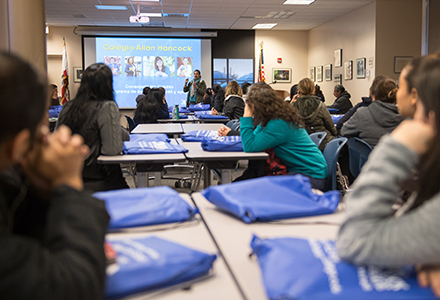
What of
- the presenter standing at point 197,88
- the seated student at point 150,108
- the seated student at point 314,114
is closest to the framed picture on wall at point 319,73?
the presenter standing at point 197,88

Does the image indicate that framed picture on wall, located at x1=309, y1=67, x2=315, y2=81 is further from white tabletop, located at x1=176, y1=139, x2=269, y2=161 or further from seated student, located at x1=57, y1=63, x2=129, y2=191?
seated student, located at x1=57, y1=63, x2=129, y2=191

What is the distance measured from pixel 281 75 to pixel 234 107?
290 inches

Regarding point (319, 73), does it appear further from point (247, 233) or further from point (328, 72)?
point (247, 233)

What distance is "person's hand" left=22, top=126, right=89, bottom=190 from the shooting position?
0.78 m

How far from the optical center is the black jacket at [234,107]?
6.61 m

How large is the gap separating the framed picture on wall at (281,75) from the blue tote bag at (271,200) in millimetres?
12503

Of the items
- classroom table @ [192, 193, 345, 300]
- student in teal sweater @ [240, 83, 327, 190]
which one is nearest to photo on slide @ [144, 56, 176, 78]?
student in teal sweater @ [240, 83, 327, 190]

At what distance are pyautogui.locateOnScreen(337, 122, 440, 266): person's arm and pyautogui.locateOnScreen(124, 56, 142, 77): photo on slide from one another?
12.4 metres

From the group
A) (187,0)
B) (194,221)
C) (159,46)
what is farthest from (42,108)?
(159,46)

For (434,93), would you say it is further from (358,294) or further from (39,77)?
(39,77)

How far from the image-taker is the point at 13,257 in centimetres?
61

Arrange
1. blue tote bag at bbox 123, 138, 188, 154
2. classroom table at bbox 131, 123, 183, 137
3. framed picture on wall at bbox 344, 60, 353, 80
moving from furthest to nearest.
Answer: framed picture on wall at bbox 344, 60, 353, 80 → classroom table at bbox 131, 123, 183, 137 → blue tote bag at bbox 123, 138, 188, 154

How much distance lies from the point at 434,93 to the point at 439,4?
25.5 ft

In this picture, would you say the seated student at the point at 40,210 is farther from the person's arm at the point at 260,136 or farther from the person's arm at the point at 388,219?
the person's arm at the point at 260,136
